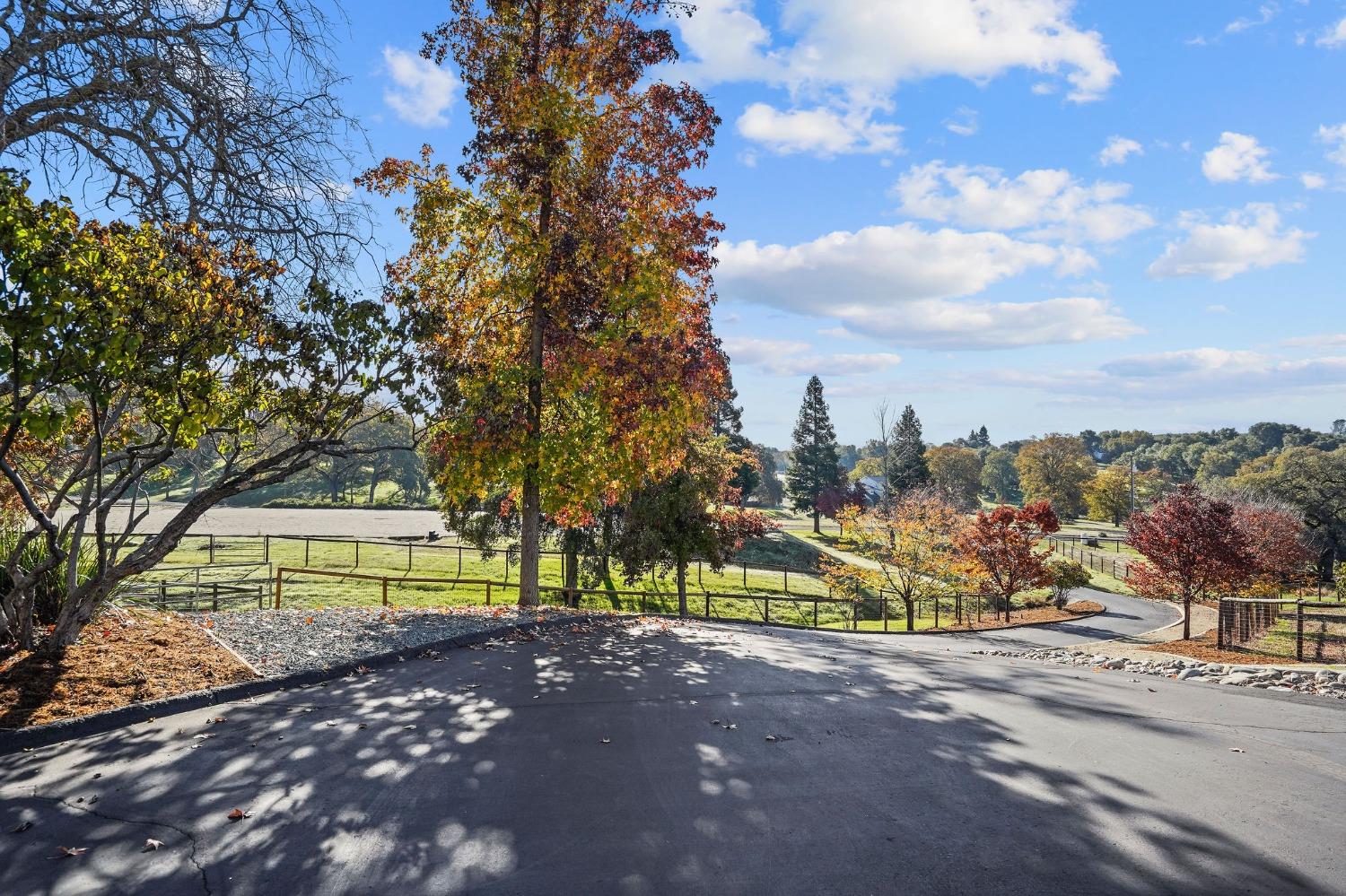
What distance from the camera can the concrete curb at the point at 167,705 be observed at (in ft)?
20.9

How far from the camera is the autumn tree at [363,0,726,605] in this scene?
15203 millimetres

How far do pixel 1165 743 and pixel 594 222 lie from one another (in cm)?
1305

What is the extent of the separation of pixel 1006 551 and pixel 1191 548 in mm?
10737

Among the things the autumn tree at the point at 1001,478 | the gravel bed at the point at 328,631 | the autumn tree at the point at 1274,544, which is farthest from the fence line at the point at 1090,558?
the autumn tree at the point at 1001,478

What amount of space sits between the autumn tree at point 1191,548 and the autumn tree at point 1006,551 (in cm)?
864

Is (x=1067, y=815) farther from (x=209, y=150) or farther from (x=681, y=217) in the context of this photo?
(x=681, y=217)

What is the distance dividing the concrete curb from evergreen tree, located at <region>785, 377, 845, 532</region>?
70636mm

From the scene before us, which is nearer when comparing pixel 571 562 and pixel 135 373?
pixel 135 373

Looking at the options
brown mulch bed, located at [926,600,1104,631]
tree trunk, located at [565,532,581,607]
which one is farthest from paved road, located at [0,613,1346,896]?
brown mulch bed, located at [926,600,1104,631]

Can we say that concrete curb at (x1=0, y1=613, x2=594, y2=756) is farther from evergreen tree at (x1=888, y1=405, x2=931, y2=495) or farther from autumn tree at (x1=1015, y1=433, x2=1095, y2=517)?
autumn tree at (x1=1015, y1=433, x2=1095, y2=517)

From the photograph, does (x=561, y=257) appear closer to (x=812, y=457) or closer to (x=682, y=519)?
(x=682, y=519)

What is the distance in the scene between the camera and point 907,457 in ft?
243

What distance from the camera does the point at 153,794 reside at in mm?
5363

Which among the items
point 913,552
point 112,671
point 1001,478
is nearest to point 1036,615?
point 913,552
